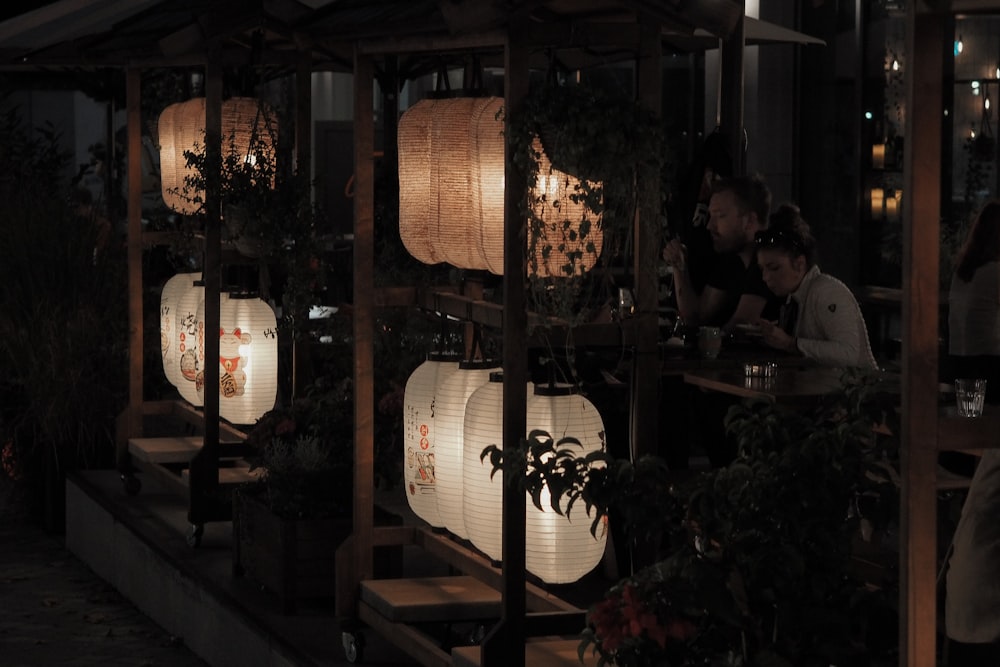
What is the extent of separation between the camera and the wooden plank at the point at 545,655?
4.20 m

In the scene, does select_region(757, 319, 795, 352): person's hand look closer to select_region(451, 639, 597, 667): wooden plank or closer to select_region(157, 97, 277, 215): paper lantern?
select_region(451, 639, 597, 667): wooden plank

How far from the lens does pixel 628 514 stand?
358 centimetres

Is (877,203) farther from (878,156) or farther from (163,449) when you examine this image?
(163,449)

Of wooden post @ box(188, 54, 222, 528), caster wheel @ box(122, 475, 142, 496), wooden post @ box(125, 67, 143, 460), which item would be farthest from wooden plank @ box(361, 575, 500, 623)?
wooden post @ box(125, 67, 143, 460)

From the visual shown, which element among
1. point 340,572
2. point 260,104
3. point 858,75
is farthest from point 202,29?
point 858,75

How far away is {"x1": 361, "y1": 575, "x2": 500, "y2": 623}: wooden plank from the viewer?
477 centimetres

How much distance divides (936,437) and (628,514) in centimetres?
92

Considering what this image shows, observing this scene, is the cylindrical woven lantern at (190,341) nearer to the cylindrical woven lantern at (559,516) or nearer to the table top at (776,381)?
the table top at (776,381)

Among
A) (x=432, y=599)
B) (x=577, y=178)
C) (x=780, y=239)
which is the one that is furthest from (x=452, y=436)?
Answer: (x=780, y=239)

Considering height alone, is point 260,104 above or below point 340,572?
above

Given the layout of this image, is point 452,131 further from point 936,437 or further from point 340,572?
point 936,437

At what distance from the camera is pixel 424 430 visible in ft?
16.0

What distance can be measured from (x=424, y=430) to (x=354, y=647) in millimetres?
733

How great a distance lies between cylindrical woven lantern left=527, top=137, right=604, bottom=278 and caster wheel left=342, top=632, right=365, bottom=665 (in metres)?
1.48
